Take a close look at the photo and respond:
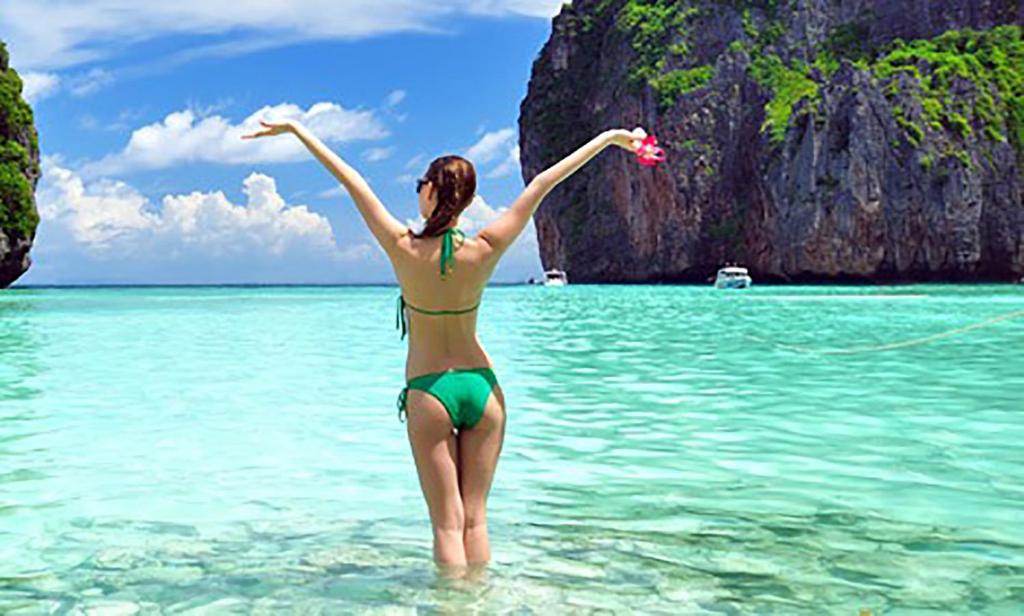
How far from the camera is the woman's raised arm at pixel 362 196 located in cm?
439

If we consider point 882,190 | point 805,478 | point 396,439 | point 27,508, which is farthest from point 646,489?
point 882,190

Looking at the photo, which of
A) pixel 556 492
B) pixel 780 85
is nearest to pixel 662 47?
pixel 780 85

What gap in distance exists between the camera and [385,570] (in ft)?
16.9

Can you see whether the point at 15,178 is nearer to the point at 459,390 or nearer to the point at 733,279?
the point at 733,279

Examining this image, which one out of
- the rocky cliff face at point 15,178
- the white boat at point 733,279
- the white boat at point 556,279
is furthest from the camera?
the white boat at point 556,279

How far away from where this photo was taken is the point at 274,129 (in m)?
4.62

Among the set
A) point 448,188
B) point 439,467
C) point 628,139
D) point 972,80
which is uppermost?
point 972,80

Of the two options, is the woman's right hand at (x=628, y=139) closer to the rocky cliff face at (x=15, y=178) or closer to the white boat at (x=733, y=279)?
the rocky cliff face at (x=15, y=178)

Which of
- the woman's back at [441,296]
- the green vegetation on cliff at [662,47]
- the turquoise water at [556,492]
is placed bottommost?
the turquoise water at [556,492]

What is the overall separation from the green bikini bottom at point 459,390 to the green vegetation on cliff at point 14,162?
67.4m

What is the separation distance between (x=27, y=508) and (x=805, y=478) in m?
5.27

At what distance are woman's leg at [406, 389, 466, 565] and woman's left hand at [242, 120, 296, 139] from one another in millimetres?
1245

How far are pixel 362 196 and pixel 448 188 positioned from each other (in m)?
0.37

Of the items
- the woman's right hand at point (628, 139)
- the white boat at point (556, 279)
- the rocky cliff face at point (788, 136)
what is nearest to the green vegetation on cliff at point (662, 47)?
the rocky cliff face at point (788, 136)
